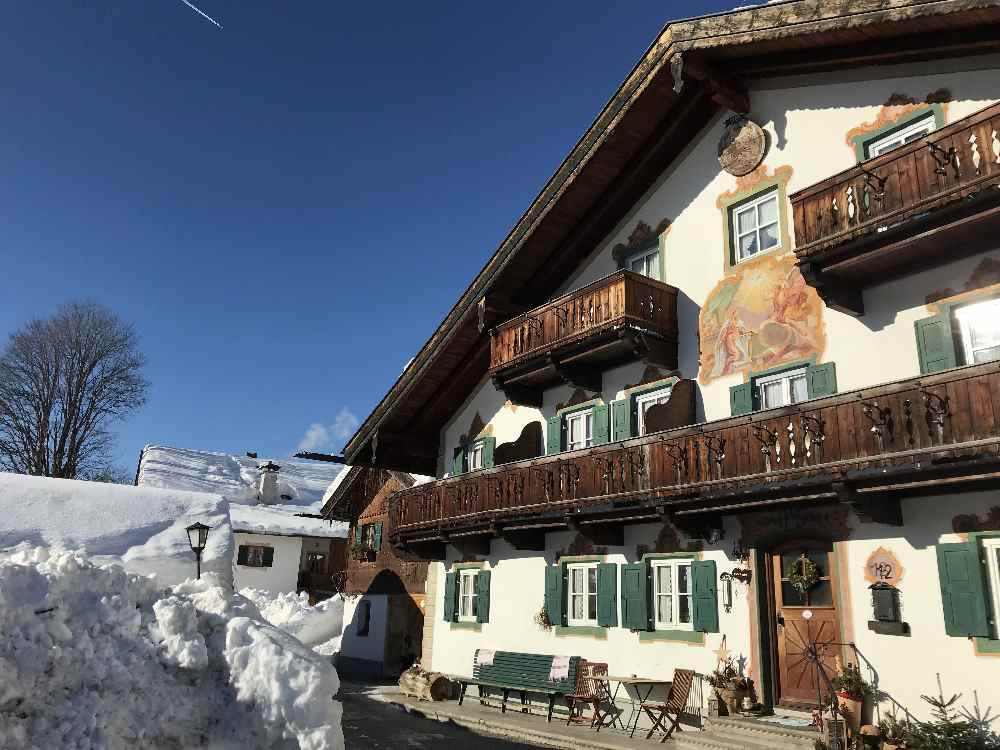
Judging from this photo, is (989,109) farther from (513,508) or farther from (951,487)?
(513,508)

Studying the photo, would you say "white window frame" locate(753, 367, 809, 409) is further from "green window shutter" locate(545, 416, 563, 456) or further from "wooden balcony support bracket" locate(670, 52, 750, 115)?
"wooden balcony support bracket" locate(670, 52, 750, 115)

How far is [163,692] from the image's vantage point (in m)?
7.36

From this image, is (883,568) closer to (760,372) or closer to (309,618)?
(760,372)

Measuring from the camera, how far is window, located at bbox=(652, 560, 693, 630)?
561 inches

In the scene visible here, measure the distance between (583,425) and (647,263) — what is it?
382 cm

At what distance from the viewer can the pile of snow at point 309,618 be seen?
103ft

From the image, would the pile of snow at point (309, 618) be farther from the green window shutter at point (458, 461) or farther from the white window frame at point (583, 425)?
the white window frame at point (583, 425)

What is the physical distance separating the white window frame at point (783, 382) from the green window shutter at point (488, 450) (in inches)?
323

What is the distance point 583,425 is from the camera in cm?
1784

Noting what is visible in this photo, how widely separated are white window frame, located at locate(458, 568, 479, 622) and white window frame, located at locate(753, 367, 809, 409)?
29.8ft

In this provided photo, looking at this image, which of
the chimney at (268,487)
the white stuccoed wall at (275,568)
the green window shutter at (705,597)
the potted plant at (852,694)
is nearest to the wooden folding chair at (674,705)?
the green window shutter at (705,597)

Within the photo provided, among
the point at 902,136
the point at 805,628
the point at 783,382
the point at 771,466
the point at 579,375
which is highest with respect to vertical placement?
the point at 902,136

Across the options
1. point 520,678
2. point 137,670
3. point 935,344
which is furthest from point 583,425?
point 137,670

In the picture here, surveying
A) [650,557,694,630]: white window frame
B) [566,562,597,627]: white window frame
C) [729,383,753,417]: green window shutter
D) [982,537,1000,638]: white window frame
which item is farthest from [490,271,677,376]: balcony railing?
[982,537,1000,638]: white window frame
